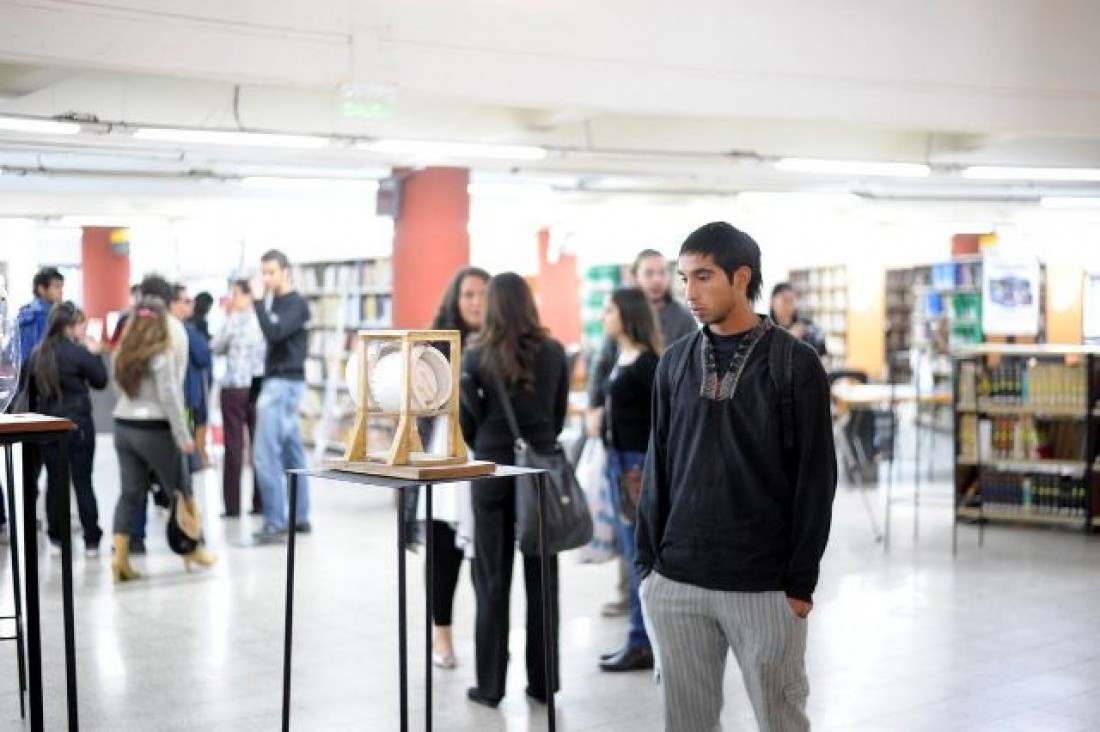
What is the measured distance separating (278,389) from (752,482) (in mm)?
6373

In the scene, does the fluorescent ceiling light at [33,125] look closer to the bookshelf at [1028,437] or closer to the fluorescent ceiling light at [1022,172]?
the bookshelf at [1028,437]

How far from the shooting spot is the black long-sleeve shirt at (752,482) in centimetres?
319

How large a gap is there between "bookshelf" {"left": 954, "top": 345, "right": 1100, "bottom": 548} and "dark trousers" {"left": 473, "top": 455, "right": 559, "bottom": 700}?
16.8 feet

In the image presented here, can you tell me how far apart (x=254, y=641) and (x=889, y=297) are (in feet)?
56.1

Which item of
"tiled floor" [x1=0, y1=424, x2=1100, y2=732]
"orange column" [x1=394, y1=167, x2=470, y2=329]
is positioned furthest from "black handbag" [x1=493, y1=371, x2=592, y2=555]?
"orange column" [x1=394, y1=167, x2=470, y2=329]

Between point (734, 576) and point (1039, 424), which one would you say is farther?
point (1039, 424)

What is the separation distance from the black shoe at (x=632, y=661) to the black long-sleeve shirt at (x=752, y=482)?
2.56 meters

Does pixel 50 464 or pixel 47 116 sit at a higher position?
pixel 47 116

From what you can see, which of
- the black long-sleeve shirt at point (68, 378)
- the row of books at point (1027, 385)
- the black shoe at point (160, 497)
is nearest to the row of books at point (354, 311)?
the black shoe at point (160, 497)

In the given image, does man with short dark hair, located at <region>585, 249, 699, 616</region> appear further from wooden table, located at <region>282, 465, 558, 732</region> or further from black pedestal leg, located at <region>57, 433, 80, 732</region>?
black pedestal leg, located at <region>57, 433, 80, 732</region>

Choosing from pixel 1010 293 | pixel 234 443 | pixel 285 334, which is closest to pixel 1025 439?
pixel 1010 293

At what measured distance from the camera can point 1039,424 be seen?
977 cm

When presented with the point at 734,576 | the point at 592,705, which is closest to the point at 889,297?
the point at 592,705

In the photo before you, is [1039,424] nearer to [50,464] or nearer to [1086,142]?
[1086,142]
